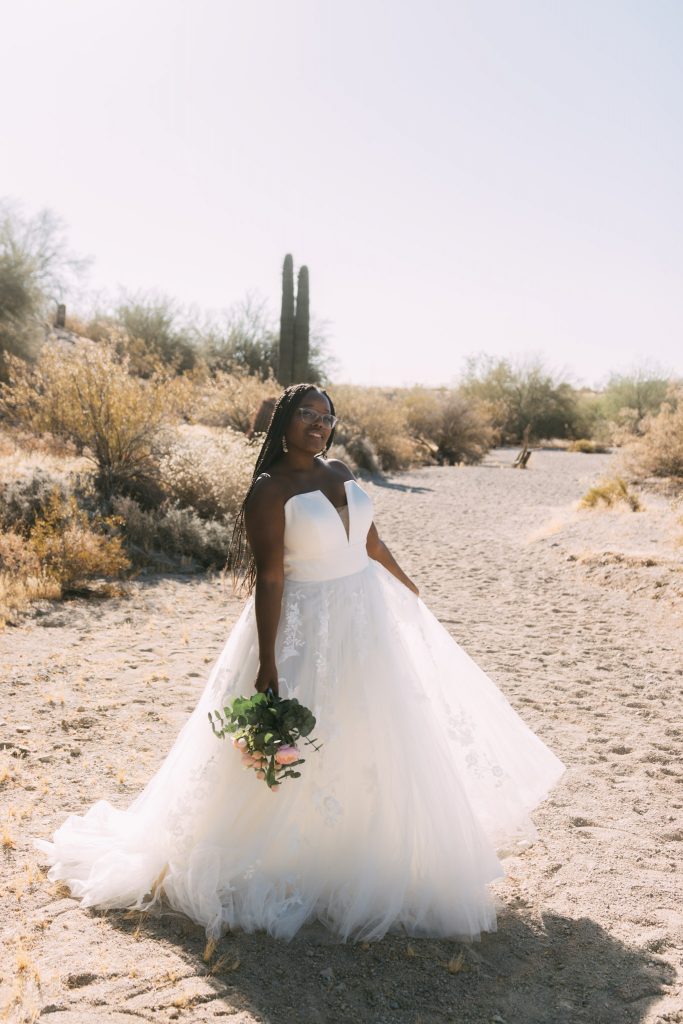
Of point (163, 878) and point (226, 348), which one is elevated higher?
point (226, 348)

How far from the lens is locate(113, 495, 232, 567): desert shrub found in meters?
10.3

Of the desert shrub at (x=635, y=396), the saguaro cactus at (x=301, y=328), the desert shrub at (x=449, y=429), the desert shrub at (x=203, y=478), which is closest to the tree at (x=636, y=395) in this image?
the desert shrub at (x=635, y=396)

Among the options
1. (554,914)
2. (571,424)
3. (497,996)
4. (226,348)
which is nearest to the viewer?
(497,996)

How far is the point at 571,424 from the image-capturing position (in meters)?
39.5

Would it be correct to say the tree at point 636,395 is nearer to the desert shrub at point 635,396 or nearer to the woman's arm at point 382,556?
the desert shrub at point 635,396

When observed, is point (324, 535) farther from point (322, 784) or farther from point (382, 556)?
point (322, 784)

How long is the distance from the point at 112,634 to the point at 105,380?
16.8 feet

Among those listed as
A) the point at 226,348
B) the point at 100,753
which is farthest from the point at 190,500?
the point at 226,348

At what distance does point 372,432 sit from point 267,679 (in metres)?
21.3

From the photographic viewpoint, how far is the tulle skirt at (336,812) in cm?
297

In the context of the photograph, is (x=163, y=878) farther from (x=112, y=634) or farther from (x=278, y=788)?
(x=112, y=634)

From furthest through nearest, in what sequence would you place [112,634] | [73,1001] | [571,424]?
[571,424], [112,634], [73,1001]

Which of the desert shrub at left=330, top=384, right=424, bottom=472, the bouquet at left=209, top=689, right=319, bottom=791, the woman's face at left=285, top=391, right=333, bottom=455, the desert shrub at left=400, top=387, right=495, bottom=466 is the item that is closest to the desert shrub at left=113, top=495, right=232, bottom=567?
the woman's face at left=285, top=391, right=333, bottom=455

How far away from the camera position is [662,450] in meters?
17.4
